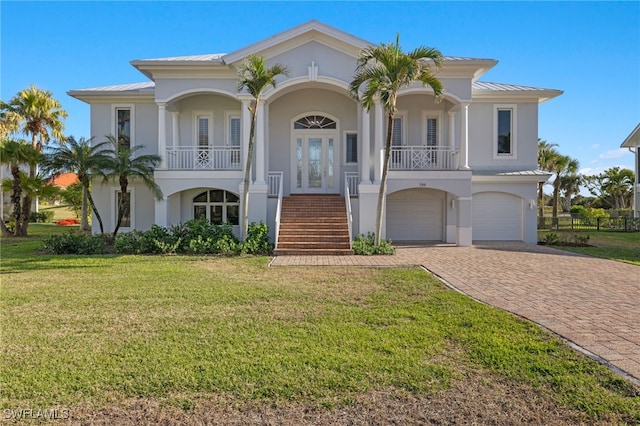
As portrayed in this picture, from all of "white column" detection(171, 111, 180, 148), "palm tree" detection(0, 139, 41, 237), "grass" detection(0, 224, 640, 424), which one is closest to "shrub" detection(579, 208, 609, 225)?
"grass" detection(0, 224, 640, 424)

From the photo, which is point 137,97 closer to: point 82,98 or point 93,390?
point 82,98

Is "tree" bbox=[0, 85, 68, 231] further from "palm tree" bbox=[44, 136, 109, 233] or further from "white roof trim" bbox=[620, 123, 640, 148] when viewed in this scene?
"white roof trim" bbox=[620, 123, 640, 148]

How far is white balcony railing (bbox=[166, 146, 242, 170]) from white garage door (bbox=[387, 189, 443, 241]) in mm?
7028

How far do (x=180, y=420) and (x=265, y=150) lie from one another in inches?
564

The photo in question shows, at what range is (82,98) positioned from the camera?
1862cm

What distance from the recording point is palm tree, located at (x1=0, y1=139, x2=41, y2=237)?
742 inches

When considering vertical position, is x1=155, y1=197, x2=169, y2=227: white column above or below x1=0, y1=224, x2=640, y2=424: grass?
above

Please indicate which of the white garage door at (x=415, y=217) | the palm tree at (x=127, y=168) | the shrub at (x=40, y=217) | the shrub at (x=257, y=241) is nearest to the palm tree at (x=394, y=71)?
the shrub at (x=257, y=241)

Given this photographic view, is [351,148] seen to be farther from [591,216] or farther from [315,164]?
Result: [591,216]

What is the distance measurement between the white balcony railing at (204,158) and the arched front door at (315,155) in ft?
8.66

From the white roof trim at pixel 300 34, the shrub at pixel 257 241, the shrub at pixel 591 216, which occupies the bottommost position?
the shrub at pixel 257 241

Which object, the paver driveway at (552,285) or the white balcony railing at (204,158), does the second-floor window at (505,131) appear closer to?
the paver driveway at (552,285)

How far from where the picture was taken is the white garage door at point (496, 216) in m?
19.3

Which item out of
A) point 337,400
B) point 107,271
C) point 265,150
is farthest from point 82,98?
point 337,400
